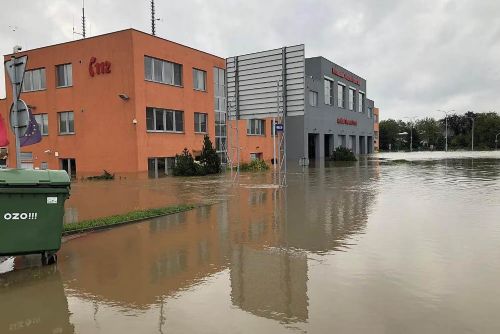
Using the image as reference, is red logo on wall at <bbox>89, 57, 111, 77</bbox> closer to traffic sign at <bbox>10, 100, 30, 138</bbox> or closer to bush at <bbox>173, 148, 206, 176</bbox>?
bush at <bbox>173, 148, 206, 176</bbox>

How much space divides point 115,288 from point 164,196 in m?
9.64

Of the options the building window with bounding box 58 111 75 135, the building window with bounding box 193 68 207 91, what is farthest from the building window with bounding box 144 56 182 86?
the building window with bounding box 58 111 75 135

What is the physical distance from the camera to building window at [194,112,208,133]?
30438mm

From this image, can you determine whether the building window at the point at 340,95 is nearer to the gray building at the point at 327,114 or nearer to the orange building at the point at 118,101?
the gray building at the point at 327,114

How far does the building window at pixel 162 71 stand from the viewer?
2649cm

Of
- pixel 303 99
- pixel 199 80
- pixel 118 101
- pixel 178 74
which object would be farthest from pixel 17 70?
pixel 199 80

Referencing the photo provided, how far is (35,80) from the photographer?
29.9 metres

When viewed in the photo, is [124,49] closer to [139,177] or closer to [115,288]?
[139,177]

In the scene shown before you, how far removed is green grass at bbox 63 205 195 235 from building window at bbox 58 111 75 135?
19.8 metres

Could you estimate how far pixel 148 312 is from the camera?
4.61 metres

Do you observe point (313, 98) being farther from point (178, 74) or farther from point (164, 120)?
point (164, 120)

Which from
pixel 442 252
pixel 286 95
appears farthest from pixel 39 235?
pixel 286 95

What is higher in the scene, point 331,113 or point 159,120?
point 331,113

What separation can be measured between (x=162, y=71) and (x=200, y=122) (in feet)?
16.2
